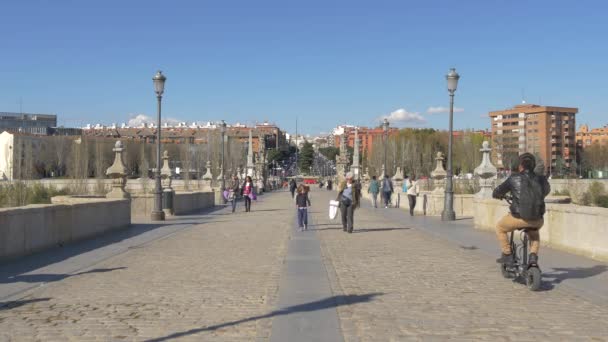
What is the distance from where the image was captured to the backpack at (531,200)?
366 inches

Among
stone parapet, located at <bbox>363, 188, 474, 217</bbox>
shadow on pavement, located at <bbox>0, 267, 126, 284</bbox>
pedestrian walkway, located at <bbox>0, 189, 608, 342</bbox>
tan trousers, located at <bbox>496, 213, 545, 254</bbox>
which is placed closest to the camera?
pedestrian walkway, located at <bbox>0, 189, 608, 342</bbox>

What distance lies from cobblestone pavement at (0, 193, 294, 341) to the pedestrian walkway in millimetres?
20

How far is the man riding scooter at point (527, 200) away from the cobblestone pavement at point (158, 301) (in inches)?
136

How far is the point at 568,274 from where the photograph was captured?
1113cm

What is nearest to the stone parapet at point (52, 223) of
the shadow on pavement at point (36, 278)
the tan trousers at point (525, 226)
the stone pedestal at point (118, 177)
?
the shadow on pavement at point (36, 278)

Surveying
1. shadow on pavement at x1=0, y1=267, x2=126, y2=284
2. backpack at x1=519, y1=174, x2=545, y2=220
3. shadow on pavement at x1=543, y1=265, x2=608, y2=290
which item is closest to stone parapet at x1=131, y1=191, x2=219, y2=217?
shadow on pavement at x1=0, y1=267, x2=126, y2=284

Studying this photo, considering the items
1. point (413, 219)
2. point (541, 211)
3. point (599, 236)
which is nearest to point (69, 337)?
point (541, 211)

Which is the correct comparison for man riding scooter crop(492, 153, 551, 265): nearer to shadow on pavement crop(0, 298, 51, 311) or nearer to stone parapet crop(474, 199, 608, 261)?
stone parapet crop(474, 199, 608, 261)

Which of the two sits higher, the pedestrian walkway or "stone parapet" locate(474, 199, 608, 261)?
"stone parapet" locate(474, 199, 608, 261)

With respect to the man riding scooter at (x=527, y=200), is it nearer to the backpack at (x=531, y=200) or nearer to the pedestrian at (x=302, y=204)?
the backpack at (x=531, y=200)

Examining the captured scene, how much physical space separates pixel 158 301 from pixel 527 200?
5012 mm

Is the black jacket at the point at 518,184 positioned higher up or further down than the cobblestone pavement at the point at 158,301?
higher up

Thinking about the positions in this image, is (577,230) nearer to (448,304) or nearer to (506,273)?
(506,273)

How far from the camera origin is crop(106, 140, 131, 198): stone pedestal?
78.4 feet
